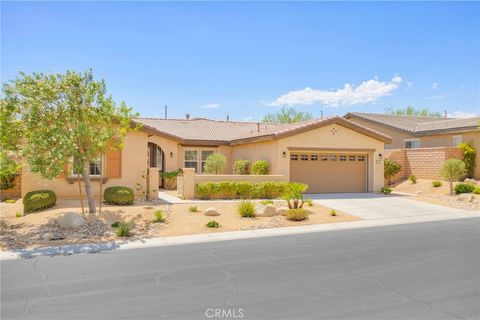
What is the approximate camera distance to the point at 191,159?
26562 millimetres

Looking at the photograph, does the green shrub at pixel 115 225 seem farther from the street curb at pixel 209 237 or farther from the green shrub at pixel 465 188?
the green shrub at pixel 465 188

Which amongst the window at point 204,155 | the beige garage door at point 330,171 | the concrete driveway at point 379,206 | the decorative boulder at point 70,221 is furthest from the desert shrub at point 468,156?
the decorative boulder at point 70,221

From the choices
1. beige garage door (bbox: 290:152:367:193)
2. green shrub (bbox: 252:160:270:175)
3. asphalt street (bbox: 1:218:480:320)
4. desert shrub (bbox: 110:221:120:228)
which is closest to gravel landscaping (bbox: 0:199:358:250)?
desert shrub (bbox: 110:221:120:228)

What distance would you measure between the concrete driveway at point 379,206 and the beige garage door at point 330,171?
5.12ft

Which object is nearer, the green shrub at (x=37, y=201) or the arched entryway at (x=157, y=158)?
the green shrub at (x=37, y=201)

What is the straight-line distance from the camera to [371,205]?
18.7 meters

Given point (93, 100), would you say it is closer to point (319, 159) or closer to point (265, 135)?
point (265, 135)

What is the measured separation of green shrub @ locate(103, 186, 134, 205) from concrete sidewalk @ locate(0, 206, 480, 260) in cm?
502

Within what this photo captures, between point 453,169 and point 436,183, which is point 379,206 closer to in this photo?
point 453,169

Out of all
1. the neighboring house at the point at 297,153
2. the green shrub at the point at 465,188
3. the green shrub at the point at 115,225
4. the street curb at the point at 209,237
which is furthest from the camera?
the green shrub at the point at 465,188

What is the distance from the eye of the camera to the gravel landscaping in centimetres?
1194

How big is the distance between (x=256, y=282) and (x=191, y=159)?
1966 cm

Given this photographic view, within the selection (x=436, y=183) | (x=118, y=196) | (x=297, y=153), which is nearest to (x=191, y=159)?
(x=297, y=153)

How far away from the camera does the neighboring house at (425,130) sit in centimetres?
2719
